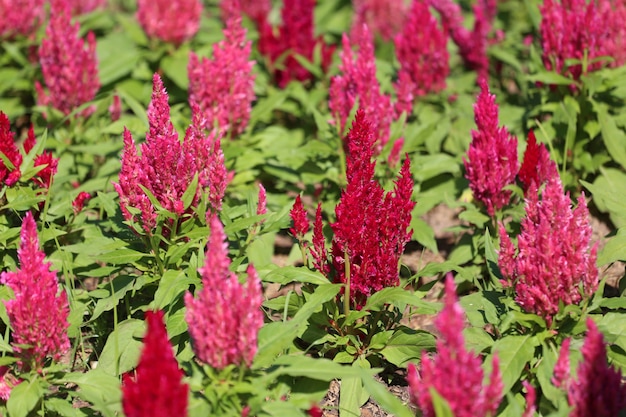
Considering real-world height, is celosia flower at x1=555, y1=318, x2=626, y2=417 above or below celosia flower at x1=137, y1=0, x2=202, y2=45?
below

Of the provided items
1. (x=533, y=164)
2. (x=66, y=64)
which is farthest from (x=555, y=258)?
(x=66, y=64)

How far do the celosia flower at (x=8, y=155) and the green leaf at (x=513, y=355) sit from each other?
8.74 ft

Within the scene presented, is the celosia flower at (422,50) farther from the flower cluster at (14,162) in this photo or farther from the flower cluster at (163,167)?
the flower cluster at (14,162)

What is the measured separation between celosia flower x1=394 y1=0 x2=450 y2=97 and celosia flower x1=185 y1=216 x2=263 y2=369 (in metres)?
3.24

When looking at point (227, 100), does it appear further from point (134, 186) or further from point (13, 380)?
point (13, 380)

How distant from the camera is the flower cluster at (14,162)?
476cm

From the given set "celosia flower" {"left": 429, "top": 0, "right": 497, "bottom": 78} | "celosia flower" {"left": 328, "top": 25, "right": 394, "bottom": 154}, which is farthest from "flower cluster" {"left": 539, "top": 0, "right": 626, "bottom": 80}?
"celosia flower" {"left": 328, "top": 25, "right": 394, "bottom": 154}

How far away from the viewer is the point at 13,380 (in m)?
4.21

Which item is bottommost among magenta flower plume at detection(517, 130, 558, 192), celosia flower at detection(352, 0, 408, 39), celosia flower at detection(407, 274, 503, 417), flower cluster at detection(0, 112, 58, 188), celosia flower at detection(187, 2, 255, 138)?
celosia flower at detection(407, 274, 503, 417)

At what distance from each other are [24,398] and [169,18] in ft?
12.9

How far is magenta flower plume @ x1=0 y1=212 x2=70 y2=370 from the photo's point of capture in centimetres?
378

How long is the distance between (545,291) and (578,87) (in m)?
2.56

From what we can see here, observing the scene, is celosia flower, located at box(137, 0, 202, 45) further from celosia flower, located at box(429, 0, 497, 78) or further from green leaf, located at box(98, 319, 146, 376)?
green leaf, located at box(98, 319, 146, 376)

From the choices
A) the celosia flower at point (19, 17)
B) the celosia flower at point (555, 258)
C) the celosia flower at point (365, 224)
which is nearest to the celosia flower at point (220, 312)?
the celosia flower at point (365, 224)
